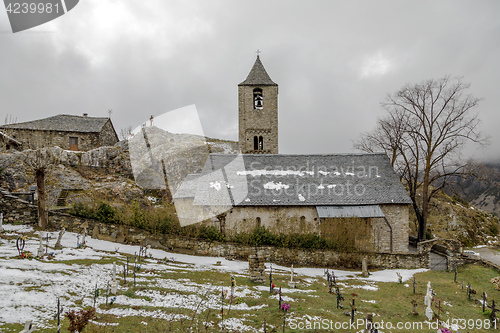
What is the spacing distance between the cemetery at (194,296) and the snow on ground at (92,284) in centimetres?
3

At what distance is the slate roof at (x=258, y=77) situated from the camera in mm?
33469

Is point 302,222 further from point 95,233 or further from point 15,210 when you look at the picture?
point 15,210

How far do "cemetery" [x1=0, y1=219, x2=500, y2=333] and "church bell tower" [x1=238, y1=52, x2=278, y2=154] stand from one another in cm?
1773

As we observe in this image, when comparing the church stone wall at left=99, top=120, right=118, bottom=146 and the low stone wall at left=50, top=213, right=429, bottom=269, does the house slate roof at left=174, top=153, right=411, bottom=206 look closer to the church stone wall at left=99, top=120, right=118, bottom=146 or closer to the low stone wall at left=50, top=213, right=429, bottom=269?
the low stone wall at left=50, top=213, right=429, bottom=269

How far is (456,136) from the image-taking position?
83.6 ft

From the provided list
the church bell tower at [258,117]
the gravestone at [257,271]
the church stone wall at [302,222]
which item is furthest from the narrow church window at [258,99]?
the gravestone at [257,271]

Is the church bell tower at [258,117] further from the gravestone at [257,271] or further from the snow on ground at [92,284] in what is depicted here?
the gravestone at [257,271]

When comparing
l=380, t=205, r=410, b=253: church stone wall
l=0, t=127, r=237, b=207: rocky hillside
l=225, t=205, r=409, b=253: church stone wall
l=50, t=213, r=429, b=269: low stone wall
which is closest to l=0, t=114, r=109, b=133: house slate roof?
l=0, t=127, r=237, b=207: rocky hillside

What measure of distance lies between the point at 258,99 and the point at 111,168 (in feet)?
63.4

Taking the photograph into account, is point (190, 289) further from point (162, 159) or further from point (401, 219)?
point (162, 159)

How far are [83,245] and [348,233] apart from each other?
16.9 meters

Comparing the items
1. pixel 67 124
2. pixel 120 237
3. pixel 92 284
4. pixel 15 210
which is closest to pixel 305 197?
pixel 120 237

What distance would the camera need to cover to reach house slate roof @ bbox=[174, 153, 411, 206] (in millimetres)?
23453

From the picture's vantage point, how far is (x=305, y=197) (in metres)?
23.9
